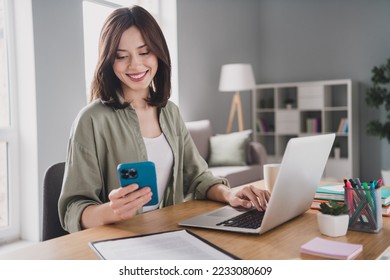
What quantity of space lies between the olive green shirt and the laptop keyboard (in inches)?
11.6

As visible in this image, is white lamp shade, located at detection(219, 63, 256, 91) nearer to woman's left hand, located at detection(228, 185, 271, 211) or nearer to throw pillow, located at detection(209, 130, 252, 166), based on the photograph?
throw pillow, located at detection(209, 130, 252, 166)

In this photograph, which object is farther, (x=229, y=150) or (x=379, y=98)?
(x=379, y=98)

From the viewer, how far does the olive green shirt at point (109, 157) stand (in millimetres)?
1185

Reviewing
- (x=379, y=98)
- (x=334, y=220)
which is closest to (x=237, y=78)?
(x=379, y=98)

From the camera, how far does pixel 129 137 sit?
1340mm

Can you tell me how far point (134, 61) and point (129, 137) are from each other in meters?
0.23

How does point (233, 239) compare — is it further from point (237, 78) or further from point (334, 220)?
point (237, 78)

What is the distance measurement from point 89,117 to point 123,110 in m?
0.13

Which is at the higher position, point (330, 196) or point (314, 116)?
point (314, 116)

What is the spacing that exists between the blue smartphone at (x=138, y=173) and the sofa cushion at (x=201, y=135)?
130 inches

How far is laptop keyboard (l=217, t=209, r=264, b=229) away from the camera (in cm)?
102
